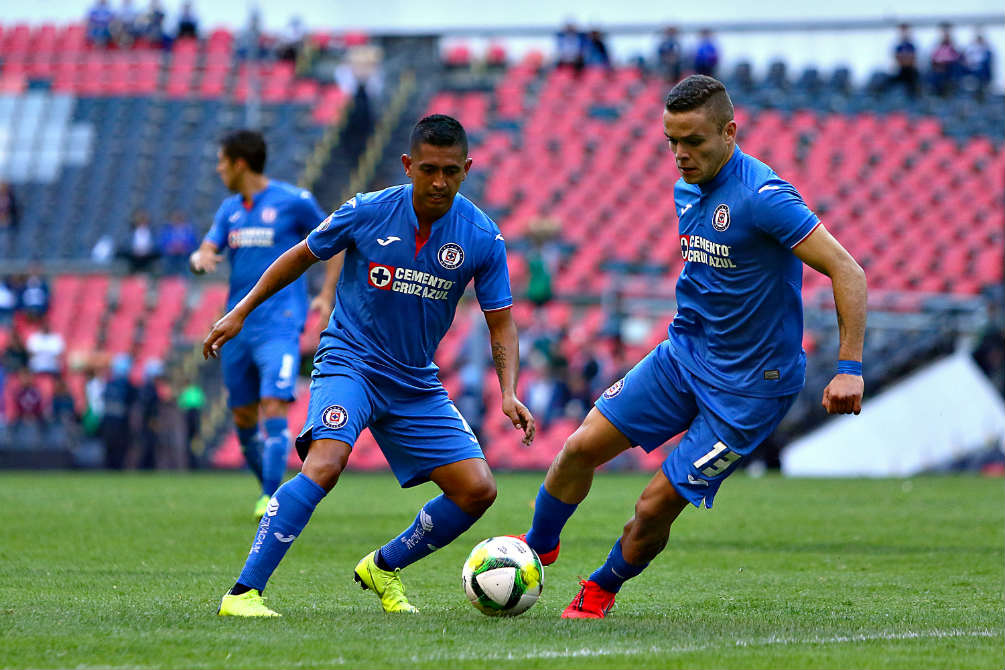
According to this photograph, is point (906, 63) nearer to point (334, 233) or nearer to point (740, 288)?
point (740, 288)

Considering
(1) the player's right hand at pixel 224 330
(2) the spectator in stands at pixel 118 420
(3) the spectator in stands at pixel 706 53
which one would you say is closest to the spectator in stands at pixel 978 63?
(3) the spectator in stands at pixel 706 53

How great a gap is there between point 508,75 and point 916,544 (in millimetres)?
21876

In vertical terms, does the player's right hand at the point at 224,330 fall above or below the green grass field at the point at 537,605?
above

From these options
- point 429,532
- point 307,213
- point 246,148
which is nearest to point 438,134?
point 429,532

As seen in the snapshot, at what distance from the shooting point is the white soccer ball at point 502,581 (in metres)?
6.25

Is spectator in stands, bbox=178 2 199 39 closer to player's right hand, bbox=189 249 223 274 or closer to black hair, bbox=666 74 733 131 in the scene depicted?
player's right hand, bbox=189 249 223 274

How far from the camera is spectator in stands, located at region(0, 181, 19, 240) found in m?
28.4

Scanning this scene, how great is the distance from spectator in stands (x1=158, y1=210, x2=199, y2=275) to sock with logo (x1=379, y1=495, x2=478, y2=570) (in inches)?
734

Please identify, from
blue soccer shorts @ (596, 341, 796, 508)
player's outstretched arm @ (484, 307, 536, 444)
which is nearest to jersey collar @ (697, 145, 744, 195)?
blue soccer shorts @ (596, 341, 796, 508)

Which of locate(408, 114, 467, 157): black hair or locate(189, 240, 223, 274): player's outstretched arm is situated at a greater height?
locate(408, 114, 467, 157): black hair

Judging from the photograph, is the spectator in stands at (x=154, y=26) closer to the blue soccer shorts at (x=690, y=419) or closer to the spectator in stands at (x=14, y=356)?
the spectator in stands at (x=14, y=356)

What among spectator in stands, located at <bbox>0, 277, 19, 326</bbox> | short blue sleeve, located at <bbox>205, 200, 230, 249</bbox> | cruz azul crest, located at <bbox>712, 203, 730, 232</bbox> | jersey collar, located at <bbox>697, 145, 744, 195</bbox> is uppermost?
jersey collar, located at <bbox>697, 145, 744, 195</bbox>

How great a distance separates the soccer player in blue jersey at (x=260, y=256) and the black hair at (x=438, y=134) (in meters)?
4.42

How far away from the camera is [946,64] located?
91.5 ft
